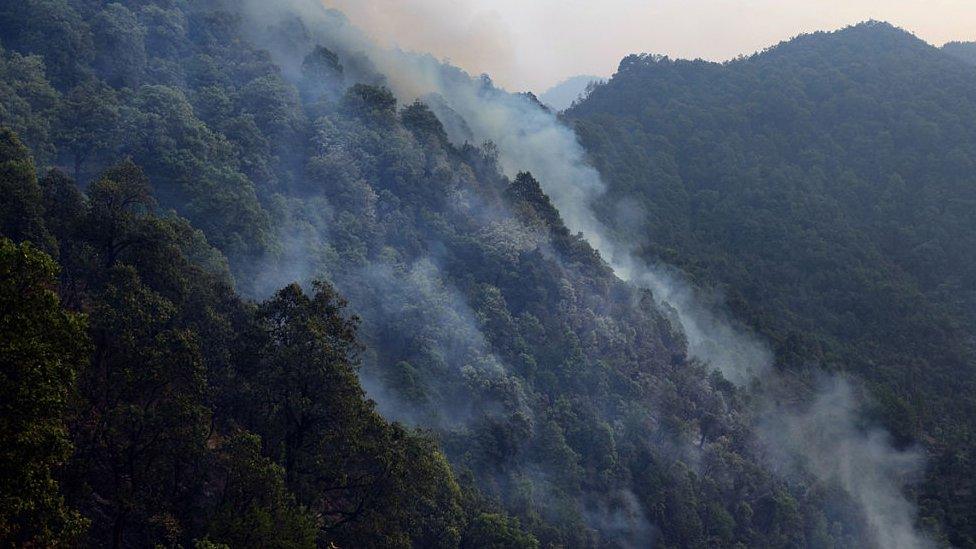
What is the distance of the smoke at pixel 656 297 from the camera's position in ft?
221

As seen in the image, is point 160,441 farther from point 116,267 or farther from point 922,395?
point 922,395

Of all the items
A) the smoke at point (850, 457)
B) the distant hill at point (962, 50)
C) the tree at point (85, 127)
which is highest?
the distant hill at point (962, 50)

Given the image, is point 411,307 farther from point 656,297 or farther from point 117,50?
point 656,297

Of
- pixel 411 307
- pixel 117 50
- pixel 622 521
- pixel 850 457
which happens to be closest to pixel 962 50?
pixel 850 457

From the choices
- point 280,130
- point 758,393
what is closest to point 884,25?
point 758,393

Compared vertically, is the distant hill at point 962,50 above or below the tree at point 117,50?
above

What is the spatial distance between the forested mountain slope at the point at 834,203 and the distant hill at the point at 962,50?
23.7 m

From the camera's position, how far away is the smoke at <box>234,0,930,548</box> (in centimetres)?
6746

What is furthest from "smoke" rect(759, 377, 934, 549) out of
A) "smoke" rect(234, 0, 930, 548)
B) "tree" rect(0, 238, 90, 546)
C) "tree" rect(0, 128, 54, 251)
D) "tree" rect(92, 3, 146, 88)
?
"tree" rect(92, 3, 146, 88)

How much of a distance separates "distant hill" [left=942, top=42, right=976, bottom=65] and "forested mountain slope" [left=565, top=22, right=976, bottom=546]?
23.7m

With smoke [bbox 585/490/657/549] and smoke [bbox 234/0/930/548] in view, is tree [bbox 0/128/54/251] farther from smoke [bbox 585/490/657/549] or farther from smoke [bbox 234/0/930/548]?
smoke [bbox 585/490/657/549]

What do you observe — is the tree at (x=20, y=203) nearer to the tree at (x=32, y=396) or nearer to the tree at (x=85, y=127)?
the tree at (x=32, y=396)

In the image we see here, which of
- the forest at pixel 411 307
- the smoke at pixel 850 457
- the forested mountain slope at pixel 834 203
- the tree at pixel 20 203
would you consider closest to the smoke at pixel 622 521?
the forest at pixel 411 307

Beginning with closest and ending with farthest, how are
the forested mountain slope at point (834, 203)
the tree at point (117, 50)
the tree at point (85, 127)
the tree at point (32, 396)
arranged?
the tree at point (32, 396) < the tree at point (85, 127) < the tree at point (117, 50) < the forested mountain slope at point (834, 203)
